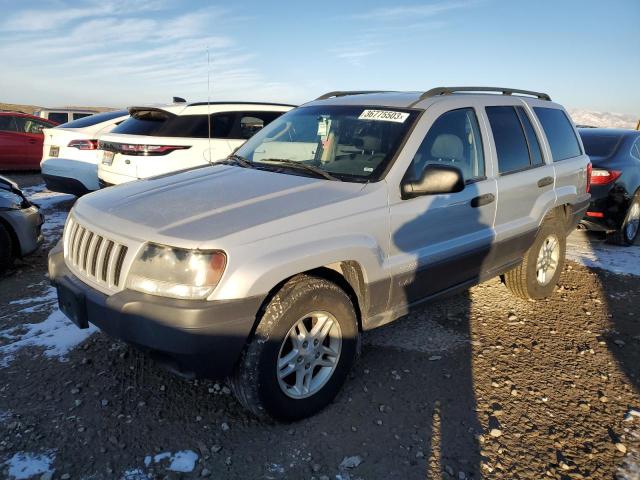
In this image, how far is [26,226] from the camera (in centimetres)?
489

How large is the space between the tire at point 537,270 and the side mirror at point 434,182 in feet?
5.89

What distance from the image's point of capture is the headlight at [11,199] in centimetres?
479

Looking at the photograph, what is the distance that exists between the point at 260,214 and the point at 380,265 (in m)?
0.82

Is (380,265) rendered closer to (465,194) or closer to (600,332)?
(465,194)

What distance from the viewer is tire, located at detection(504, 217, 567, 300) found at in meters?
4.46

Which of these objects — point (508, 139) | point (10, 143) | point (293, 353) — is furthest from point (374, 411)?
point (10, 143)

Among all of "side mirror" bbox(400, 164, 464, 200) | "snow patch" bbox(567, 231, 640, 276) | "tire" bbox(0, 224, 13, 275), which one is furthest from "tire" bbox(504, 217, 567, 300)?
"tire" bbox(0, 224, 13, 275)

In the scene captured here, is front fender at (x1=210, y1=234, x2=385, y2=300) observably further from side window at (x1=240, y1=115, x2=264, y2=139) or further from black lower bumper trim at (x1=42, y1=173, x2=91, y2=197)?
black lower bumper trim at (x1=42, y1=173, x2=91, y2=197)

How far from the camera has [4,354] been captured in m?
3.39

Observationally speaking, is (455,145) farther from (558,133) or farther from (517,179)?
(558,133)

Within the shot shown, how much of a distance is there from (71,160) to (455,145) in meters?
6.14

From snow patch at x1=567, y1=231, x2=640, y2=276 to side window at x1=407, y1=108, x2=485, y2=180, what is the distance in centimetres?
307

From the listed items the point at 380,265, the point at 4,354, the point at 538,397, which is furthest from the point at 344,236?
the point at 4,354

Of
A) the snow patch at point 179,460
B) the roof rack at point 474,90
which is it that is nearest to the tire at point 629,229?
the roof rack at point 474,90
